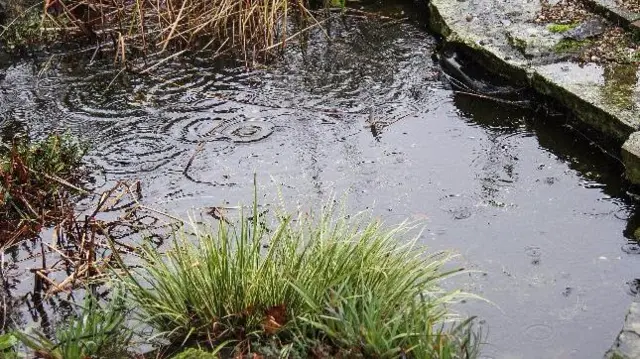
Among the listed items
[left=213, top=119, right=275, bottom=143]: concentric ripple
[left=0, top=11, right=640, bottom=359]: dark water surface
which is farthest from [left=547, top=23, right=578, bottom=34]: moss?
[left=213, top=119, right=275, bottom=143]: concentric ripple

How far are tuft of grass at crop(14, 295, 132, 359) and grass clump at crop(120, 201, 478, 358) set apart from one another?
12 centimetres

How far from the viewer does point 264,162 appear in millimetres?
5422

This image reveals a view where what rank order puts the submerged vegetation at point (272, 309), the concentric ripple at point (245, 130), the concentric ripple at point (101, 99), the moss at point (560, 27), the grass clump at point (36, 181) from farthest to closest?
the moss at point (560, 27)
the concentric ripple at point (101, 99)
the concentric ripple at point (245, 130)
the grass clump at point (36, 181)
the submerged vegetation at point (272, 309)

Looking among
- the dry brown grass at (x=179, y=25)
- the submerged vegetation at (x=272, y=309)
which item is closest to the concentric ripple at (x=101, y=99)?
the dry brown grass at (x=179, y=25)

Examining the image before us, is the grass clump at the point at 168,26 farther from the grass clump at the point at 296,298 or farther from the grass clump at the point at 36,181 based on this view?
the grass clump at the point at 296,298

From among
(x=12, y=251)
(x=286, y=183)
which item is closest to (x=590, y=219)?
(x=286, y=183)

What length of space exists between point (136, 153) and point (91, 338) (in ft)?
7.77

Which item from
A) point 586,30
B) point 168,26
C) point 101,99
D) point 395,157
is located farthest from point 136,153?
point 586,30

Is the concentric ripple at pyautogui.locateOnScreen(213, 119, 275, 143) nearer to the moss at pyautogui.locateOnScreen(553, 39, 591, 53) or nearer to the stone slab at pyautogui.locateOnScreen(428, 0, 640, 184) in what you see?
the stone slab at pyautogui.locateOnScreen(428, 0, 640, 184)

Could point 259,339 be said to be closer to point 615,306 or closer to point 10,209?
point 615,306

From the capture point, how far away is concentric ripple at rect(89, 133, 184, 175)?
212 inches

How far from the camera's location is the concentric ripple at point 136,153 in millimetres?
5397

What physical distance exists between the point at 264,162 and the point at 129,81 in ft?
5.96

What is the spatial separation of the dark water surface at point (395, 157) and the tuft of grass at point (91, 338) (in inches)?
57.7
